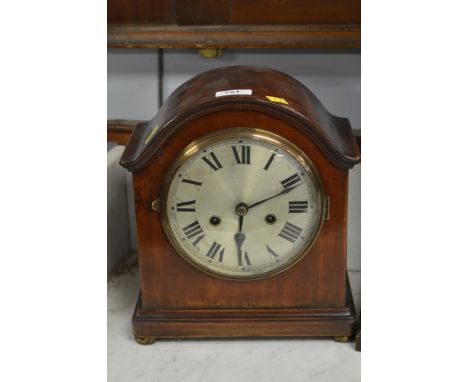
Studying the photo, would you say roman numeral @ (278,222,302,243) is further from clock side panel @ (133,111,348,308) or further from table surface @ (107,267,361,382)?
table surface @ (107,267,361,382)

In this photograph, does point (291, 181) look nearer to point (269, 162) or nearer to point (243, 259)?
point (269, 162)

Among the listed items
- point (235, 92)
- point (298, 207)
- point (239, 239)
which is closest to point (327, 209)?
point (298, 207)

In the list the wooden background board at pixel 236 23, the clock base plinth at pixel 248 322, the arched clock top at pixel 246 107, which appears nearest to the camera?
the arched clock top at pixel 246 107

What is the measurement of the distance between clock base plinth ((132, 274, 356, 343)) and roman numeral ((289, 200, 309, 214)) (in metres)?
0.24

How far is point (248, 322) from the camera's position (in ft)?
5.36

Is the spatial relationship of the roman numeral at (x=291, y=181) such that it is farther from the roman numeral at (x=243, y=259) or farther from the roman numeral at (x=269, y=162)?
the roman numeral at (x=243, y=259)

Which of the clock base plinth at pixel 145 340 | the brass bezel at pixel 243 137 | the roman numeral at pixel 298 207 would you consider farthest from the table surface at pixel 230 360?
the roman numeral at pixel 298 207

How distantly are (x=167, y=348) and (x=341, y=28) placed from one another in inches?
33.3

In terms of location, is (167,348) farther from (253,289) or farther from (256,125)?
(256,125)

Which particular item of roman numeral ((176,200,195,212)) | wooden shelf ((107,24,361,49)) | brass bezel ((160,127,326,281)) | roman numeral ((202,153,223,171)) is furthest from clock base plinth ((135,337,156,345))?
wooden shelf ((107,24,361,49))

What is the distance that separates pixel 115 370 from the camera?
1.56 meters

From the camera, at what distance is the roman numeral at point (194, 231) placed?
1553 mm

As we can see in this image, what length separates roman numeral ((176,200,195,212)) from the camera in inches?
60.5

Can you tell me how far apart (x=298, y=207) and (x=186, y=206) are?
0.75 ft
